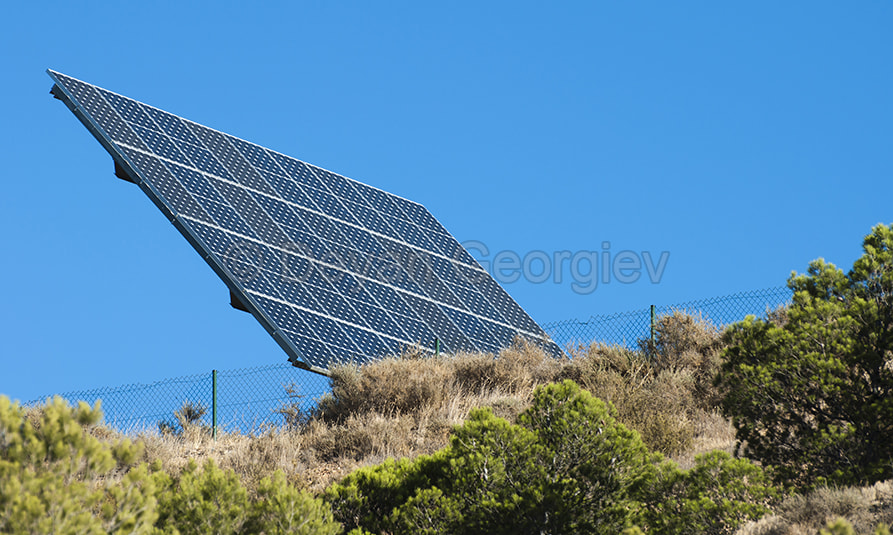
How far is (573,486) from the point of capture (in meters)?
8.88

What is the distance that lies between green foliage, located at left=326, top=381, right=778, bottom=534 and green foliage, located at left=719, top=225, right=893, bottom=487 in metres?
0.62

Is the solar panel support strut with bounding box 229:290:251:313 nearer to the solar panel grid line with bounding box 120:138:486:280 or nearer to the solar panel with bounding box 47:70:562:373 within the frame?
the solar panel with bounding box 47:70:562:373

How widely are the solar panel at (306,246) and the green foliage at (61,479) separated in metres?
7.23

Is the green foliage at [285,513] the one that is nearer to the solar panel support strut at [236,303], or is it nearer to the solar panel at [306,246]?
the solar panel at [306,246]

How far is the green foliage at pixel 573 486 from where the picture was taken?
8789 mm

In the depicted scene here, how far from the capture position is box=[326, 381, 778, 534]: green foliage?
8.79 meters

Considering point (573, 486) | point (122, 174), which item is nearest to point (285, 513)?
point (573, 486)

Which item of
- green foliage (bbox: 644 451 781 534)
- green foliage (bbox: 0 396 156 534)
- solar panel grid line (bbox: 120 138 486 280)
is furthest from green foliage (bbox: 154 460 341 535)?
solar panel grid line (bbox: 120 138 486 280)

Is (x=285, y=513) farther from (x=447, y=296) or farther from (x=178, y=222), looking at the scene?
(x=447, y=296)

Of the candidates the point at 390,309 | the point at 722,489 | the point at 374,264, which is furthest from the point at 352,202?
the point at 722,489

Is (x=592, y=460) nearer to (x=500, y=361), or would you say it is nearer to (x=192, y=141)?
(x=500, y=361)

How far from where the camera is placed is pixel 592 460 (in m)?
8.88

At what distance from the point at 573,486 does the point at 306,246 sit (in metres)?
9.80

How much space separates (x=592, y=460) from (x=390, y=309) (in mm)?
8862
